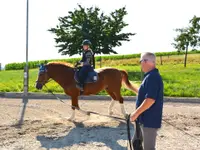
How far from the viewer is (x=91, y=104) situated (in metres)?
13.7

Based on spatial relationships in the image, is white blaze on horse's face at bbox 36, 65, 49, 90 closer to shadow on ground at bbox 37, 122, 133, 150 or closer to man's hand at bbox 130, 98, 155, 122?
shadow on ground at bbox 37, 122, 133, 150

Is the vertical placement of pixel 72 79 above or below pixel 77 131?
above

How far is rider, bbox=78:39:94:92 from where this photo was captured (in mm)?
10023

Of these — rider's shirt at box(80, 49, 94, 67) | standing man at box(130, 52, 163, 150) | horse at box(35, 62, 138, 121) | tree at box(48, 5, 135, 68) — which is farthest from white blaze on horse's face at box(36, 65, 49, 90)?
tree at box(48, 5, 135, 68)

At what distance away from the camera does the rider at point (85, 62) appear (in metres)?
10.0

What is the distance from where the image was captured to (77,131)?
8875 millimetres

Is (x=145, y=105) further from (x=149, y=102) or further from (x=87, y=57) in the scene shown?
(x=87, y=57)

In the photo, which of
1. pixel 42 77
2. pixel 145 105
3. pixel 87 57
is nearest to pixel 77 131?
pixel 87 57

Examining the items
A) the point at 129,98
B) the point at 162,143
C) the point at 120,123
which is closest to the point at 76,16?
the point at 129,98

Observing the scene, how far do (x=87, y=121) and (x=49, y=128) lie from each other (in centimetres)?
147

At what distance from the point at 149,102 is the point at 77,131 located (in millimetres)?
4484

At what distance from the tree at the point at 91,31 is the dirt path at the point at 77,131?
17.2 m

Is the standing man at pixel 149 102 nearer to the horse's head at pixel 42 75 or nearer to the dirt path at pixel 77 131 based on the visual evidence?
the dirt path at pixel 77 131

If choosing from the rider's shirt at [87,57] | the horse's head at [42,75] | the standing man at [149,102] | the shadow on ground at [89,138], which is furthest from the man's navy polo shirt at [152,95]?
the horse's head at [42,75]
